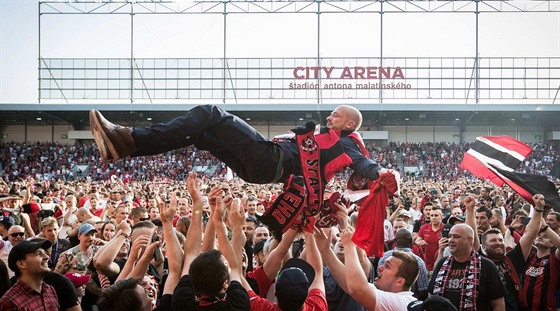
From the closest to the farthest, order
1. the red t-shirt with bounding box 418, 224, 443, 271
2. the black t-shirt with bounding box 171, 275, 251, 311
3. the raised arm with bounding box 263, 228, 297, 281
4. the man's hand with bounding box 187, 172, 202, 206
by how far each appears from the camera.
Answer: the black t-shirt with bounding box 171, 275, 251, 311, the man's hand with bounding box 187, 172, 202, 206, the raised arm with bounding box 263, 228, 297, 281, the red t-shirt with bounding box 418, 224, 443, 271

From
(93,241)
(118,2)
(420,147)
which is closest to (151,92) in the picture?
(118,2)

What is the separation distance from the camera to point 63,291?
4996mm

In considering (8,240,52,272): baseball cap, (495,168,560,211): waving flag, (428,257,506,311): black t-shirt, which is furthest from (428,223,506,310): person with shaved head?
(8,240,52,272): baseball cap

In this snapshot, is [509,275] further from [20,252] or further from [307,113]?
[307,113]

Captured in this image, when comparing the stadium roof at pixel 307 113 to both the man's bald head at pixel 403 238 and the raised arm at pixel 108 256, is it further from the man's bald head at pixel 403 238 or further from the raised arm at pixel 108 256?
the raised arm at pixel 108 256

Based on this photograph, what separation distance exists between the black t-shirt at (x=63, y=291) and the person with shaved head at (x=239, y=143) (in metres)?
0.99

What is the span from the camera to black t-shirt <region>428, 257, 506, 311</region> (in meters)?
5.46

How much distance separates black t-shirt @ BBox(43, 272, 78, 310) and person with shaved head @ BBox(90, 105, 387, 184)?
3.24ft

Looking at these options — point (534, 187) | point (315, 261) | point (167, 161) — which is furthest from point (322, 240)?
point (167, 161)

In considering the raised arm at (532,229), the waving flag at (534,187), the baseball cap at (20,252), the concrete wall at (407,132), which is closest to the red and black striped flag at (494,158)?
the waving flag at (534,187)

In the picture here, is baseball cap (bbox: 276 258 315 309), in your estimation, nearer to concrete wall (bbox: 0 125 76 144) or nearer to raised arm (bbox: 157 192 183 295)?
raised arm (bbox: 157 192 183 295)

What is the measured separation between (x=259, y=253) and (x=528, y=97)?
144 feet

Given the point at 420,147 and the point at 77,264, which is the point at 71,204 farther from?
the point at 420,147

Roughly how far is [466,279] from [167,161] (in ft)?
122
